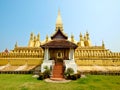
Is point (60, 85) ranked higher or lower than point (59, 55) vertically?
lower

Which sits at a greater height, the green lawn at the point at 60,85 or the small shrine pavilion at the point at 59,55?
the small shrine pavilion at the point at 59,55

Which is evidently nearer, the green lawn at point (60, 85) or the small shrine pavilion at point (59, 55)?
the green lawn at point (60, 85)

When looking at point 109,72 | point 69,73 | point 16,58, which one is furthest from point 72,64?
point 16,58

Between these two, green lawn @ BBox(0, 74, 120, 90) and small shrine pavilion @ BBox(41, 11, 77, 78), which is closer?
green lawn @ BBox(0, 74, 120, 90)

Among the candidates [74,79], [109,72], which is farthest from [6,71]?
[109,72]

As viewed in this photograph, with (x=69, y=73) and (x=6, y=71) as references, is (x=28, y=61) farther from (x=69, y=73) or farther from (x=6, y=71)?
(x=69, y=73)

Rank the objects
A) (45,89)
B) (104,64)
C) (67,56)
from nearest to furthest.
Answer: (45,89)
(67,56)
(104,64)

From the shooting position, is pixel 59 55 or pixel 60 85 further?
pixel 59 55

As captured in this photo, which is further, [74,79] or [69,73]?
[69,73]

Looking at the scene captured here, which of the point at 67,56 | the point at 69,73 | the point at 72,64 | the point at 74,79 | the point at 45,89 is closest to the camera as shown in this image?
the point at 45,89

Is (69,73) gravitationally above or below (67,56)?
below

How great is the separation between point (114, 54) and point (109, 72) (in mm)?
7308

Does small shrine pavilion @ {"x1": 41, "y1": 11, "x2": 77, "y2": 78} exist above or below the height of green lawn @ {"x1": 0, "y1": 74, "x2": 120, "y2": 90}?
above

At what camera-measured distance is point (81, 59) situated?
27.1 m
